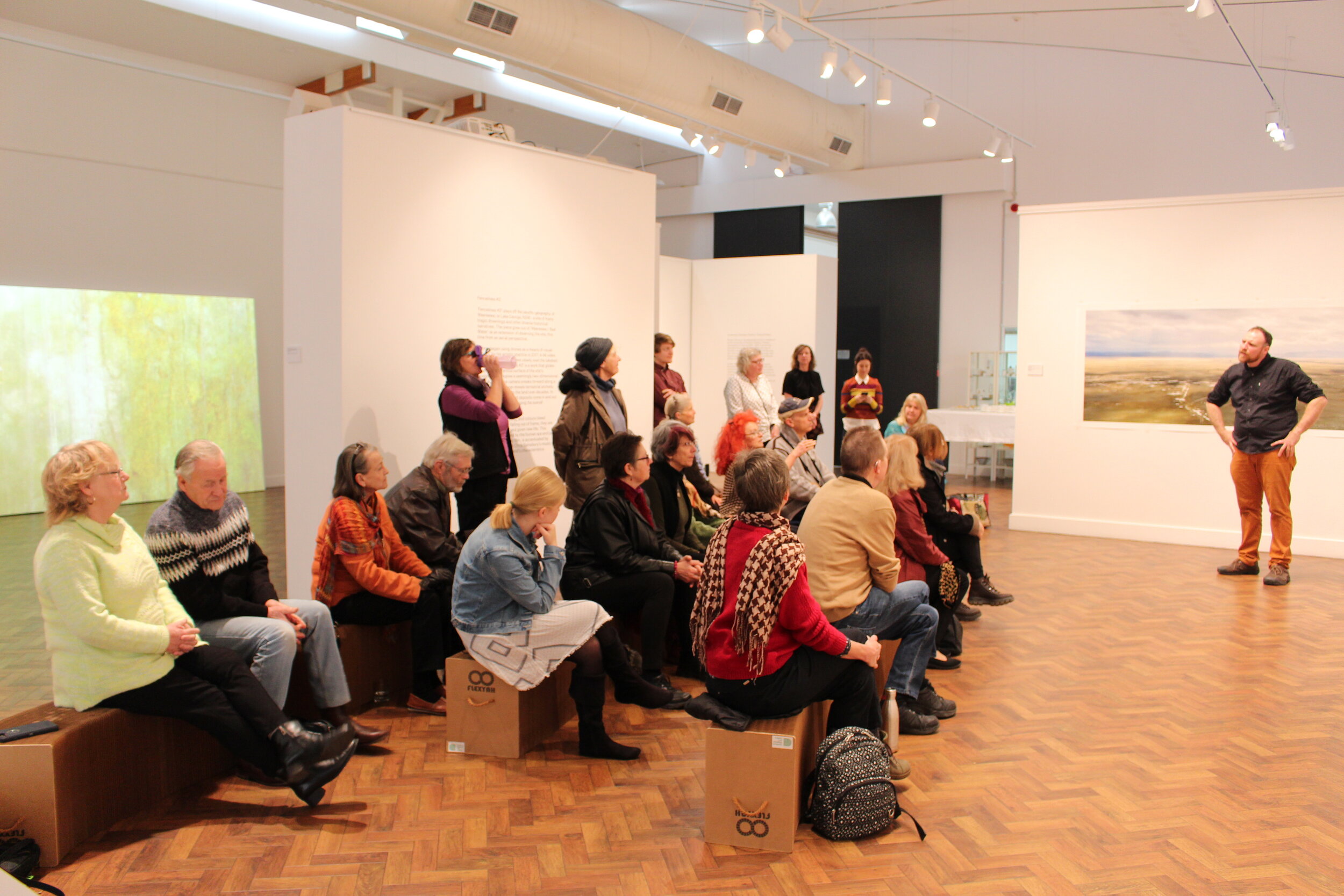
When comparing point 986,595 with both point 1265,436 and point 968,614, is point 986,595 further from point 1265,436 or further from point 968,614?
point 1265,436

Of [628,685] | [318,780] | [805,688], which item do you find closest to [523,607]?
[628,685]

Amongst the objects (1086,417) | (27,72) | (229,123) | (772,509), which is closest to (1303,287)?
(1086,417)

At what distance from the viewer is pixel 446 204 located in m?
6.06

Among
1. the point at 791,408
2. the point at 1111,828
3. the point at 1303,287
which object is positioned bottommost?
the point at 1111,828

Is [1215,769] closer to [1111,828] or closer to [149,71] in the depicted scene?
[1111,828]

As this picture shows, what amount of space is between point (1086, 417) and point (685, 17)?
6351mm

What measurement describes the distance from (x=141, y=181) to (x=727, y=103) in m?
6.10

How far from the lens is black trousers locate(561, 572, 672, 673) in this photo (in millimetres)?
4254

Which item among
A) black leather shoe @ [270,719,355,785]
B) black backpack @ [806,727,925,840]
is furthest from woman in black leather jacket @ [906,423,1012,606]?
black leather shoe @ [270,719,355,785]

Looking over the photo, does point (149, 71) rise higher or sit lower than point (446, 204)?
higher

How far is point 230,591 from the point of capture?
3.56m

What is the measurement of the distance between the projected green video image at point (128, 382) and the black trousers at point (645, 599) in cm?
647

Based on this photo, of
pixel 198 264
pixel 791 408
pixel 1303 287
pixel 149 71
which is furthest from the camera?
pixel 198 264

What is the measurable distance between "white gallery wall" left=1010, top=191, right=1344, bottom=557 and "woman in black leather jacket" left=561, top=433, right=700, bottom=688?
18.5 ft
